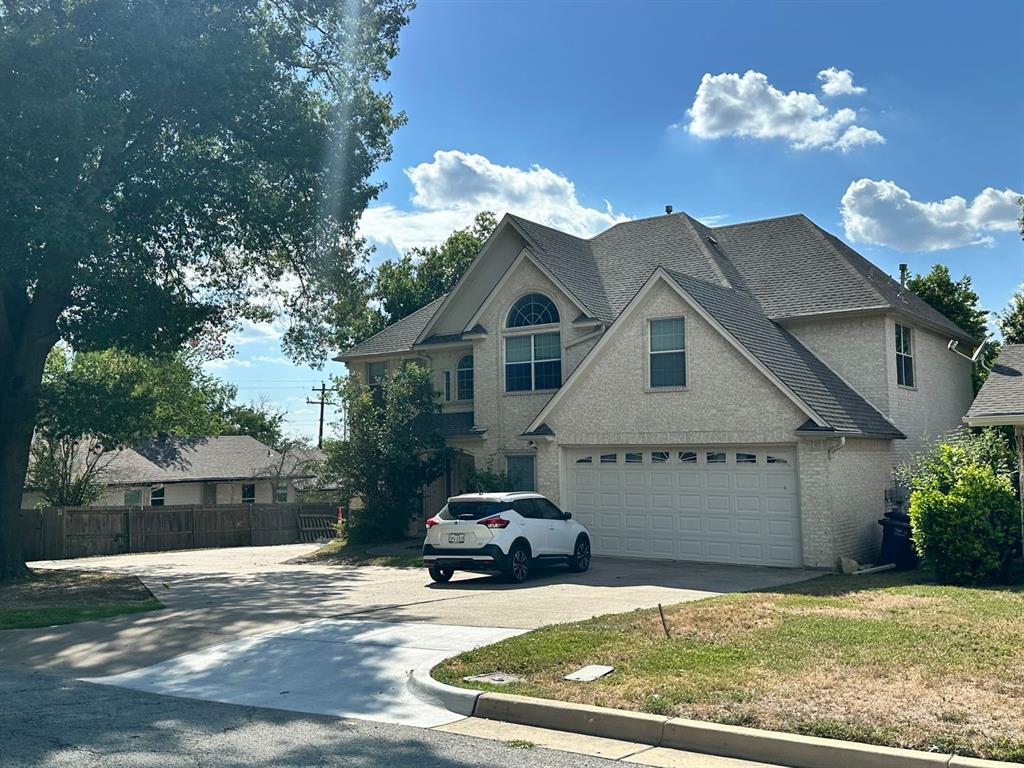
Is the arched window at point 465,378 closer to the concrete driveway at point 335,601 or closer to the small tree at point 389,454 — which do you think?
the small tree at point 389,454

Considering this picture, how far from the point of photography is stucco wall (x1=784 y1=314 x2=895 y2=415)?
882 inches

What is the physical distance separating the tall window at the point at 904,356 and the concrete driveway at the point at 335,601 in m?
6.90

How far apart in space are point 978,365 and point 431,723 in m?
26.0

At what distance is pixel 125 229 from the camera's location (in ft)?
67.4

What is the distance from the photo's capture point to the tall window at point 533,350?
25.5m

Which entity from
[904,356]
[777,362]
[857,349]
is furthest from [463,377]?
[904,356]

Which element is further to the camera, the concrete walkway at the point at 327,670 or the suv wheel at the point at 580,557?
the suv wheel at the point at 580,557

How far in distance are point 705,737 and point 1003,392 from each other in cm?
1370

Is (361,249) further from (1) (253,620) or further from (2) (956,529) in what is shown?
(2) (956,529)

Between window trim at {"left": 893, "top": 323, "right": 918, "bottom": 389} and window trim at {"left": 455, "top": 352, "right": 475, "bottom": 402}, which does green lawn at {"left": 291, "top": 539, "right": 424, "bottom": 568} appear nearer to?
window trim at {"left": 455, "top": 352, "right": 475, "bottom": 402}

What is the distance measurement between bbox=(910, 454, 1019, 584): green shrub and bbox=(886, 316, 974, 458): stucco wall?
5662 mm

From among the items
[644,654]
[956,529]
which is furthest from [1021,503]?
[644,654]

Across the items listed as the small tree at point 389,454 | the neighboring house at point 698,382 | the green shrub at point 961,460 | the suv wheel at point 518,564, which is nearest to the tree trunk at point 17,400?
the small tree at point 389,454

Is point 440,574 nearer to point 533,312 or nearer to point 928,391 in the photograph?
point 533,312
